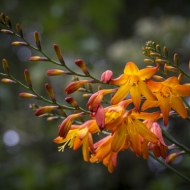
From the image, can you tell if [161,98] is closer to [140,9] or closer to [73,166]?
[73,166]

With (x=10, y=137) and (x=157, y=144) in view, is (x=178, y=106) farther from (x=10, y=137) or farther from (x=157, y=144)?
(x=10, y=137)

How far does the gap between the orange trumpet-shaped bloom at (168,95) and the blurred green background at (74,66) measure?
1260 millimetres

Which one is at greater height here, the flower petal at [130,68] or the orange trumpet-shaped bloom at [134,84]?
the flower petal at [130,68]

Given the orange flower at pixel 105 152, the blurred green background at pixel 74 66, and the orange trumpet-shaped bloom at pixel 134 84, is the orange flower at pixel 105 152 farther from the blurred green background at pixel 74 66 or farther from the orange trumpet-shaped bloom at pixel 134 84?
the blurred green background at pixel 74 66

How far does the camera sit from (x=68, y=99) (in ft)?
2.33

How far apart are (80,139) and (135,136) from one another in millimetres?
112

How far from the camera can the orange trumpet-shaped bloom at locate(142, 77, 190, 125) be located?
2.20ft

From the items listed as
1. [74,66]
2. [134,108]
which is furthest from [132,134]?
[74,66]

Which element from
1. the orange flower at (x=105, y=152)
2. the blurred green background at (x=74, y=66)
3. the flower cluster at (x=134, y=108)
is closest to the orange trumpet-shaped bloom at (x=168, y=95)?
the flower cluster at (x=134, y=108)

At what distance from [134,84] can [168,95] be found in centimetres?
7

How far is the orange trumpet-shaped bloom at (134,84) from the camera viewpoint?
0.66 meters

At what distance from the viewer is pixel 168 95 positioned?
0.71m

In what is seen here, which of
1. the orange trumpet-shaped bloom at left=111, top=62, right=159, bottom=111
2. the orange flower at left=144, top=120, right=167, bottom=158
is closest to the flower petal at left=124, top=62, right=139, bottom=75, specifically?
the orange trumpet-shaped bloom at left=111, top=62, right=159, bottom=111

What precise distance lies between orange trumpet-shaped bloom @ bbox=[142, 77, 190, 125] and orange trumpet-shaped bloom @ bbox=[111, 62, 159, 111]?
17 mm
